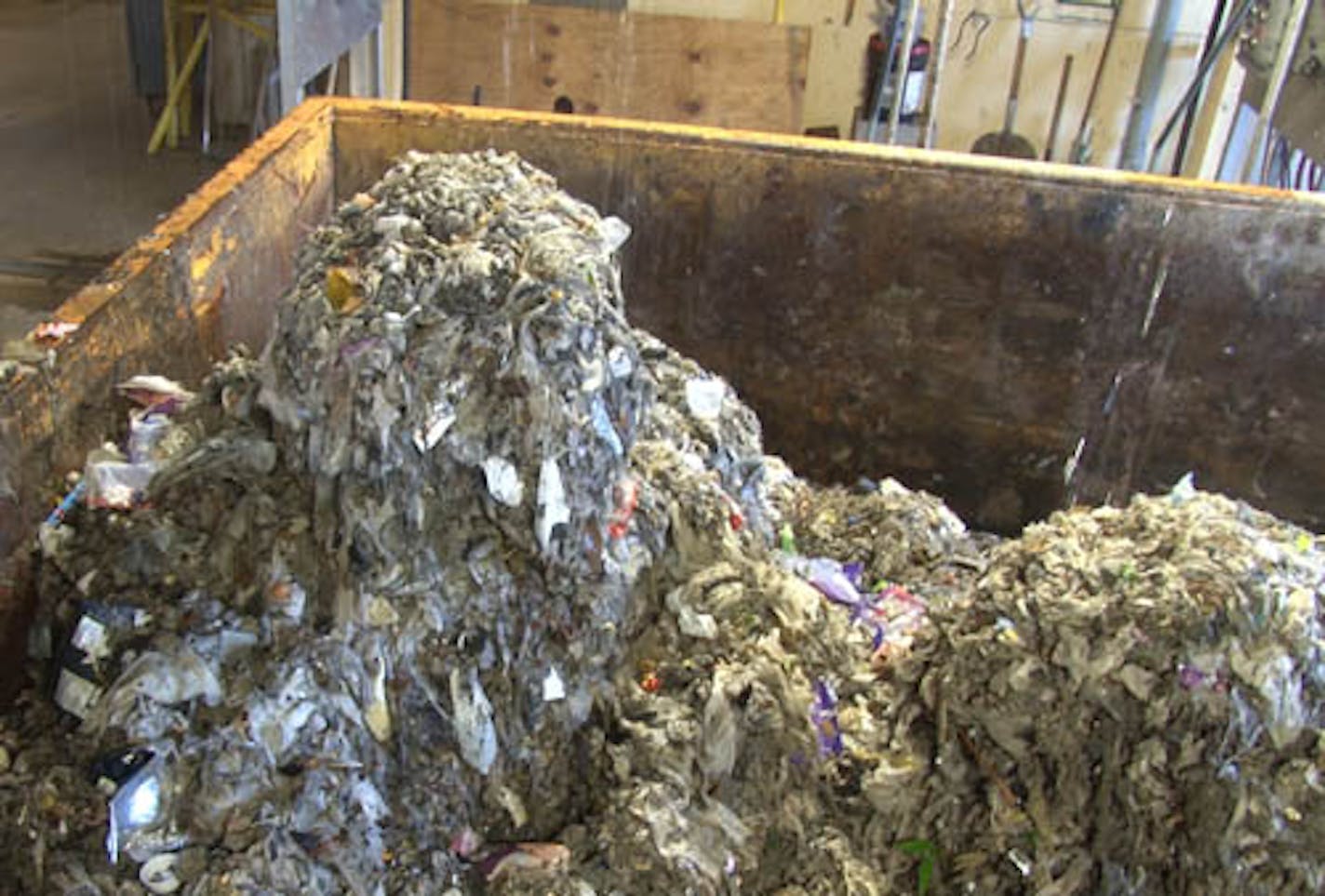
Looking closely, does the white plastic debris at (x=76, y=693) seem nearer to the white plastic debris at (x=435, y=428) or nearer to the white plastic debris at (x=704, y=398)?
the white plastic debris at (x=435, y=428)

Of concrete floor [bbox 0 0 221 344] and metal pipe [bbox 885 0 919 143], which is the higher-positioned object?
metal pipe [bbox 885 0 919 143]

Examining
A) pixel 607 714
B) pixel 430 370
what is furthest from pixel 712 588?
pixel 430 370

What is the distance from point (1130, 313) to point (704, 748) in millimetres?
1750

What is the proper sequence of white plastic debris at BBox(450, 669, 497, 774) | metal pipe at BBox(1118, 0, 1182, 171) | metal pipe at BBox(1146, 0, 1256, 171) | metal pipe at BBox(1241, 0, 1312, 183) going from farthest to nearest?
metal pipe at BBox(1118, 0, 1182, 171)
metal pipe at BBox(1146, 0, 1256, 171)
metal pipe at BBox(1241, 0, 1312, 183)
white plastic debris at BBox(450, 669, 497, 774)

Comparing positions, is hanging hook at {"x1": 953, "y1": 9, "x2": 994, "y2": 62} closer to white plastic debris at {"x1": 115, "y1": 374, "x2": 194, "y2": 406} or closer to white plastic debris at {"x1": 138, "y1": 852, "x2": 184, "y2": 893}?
white plastic debris at {"x1": 115, "y1": 374, "x2": 194, "y2": 406}

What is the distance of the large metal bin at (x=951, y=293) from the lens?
2.85m

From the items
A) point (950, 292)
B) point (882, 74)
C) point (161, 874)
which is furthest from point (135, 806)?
point (882, 74)

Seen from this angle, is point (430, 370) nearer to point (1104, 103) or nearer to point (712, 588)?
point (712, 588)

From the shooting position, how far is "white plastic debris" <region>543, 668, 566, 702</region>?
1953 millimetres

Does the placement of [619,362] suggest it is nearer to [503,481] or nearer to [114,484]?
[503,481]

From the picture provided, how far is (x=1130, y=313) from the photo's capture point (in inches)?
116

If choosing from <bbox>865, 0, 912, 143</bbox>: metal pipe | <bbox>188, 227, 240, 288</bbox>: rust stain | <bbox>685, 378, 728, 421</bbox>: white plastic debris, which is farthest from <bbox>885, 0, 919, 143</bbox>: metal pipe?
<bbox>188, 227, 240, 288</bbox>: rust stain

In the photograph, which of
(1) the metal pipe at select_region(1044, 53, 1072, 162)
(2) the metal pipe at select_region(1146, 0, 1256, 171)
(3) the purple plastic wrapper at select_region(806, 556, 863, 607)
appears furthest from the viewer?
(1) the metal pipe at select_region(1044, 53, 1072, 162)

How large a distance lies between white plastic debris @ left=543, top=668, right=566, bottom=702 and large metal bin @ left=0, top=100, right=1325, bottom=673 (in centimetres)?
123
